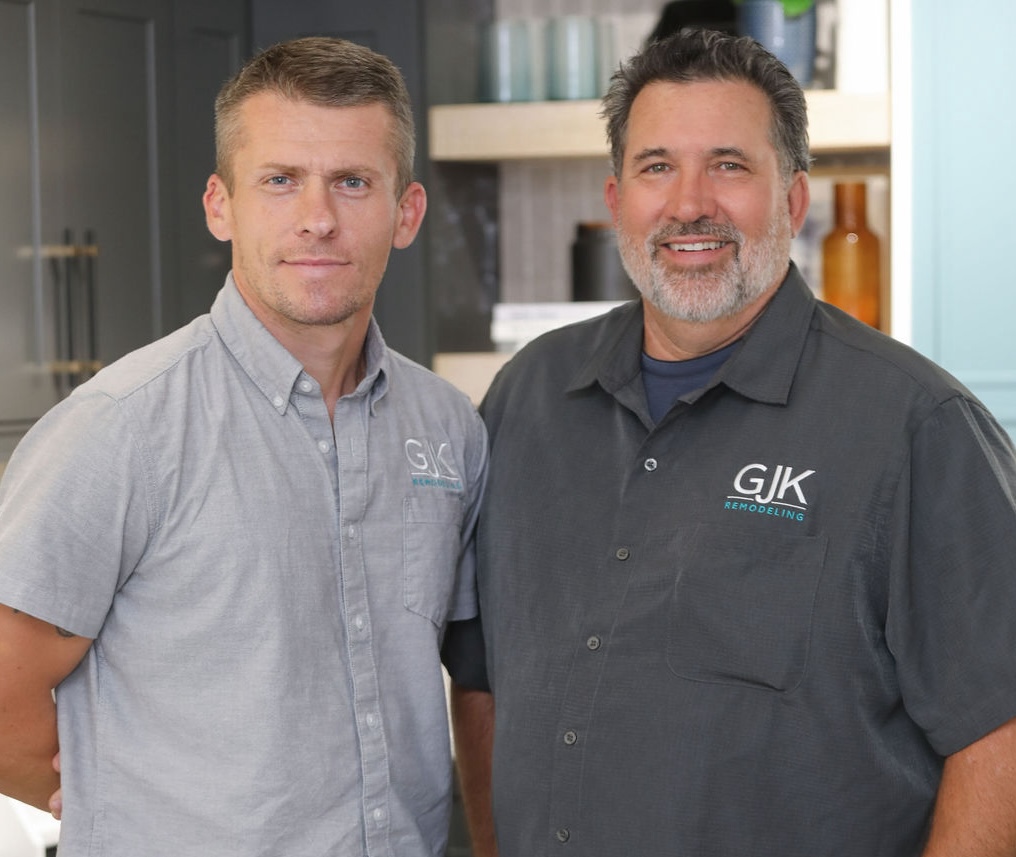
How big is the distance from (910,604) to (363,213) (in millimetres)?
685

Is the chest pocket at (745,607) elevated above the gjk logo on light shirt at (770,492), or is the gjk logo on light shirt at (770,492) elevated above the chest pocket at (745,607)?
the gjk logo on light shirt at (770,492)

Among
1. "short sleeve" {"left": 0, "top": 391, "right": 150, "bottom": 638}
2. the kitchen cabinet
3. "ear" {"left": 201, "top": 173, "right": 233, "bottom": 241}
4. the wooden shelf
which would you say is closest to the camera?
"short sleeve" {"left": 0, "top": 391, "right": 150, "bottom": 638}

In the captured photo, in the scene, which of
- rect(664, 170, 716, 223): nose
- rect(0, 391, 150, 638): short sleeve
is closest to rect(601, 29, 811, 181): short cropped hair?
rect(664, 170, 716, 223): nose

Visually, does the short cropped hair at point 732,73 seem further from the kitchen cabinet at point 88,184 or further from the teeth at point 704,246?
the kitchen cabinet at point 88,184

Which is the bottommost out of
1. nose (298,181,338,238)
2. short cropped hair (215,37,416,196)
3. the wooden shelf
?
nose (298,181,338,238)

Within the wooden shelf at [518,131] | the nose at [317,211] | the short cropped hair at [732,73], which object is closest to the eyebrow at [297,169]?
the nose at [317,211]

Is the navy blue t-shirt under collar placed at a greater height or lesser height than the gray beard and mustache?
lesser

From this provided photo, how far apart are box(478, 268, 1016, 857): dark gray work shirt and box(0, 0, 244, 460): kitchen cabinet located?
1.23 meters

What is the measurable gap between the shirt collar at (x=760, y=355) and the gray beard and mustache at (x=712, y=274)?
3cm

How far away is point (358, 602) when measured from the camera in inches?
55.8

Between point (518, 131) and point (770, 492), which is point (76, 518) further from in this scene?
point (518, 131)

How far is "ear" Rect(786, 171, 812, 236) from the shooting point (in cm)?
166

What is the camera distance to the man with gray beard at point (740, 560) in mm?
1382

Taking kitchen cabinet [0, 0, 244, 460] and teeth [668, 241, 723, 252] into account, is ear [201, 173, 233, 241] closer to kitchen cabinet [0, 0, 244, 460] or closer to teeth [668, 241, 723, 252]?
teeth [668, 241, 723, 252]
